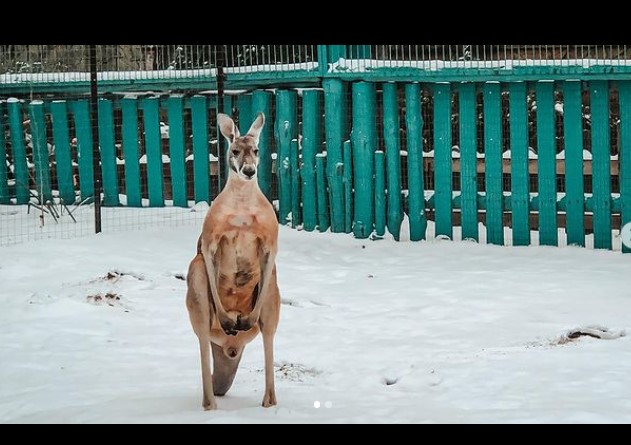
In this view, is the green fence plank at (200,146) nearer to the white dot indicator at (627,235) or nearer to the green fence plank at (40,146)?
the green fence plank at (40,146)

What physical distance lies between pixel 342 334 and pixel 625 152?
12.8 feet

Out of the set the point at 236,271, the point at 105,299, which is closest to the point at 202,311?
the point at 236,271

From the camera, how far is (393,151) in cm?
1094

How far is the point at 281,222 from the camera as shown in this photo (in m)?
11.5

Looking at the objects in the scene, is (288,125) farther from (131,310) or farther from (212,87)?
(131,310)

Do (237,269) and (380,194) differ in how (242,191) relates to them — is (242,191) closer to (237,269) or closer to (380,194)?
(237,269)

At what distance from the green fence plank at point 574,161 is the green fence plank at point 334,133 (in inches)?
87.1

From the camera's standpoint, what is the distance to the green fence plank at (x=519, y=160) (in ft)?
34.5

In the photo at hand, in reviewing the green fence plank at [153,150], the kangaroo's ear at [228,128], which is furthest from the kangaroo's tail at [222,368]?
the green fence plank at [153,150]

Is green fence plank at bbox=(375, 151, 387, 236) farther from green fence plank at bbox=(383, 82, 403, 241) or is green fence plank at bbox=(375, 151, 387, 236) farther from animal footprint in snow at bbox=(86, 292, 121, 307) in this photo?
animal footprint in snow at bbox=(86, 292, 121, 307)

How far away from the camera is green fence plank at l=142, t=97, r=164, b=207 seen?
474 inches

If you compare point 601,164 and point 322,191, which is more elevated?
point 601,164

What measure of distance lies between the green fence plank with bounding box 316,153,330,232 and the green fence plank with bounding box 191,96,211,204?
4.25ft

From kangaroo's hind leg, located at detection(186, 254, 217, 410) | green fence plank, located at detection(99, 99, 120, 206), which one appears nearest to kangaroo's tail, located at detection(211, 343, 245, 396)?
kangaroo's hind leg, located at detection(186, 254, 217, 410)
